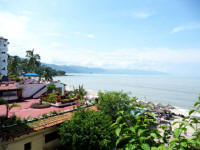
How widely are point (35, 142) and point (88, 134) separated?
14.2ft

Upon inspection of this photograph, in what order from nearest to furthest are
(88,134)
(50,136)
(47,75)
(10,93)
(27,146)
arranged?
(27,146)
(88,134)
(50,136)
(10,93)
(47,75)

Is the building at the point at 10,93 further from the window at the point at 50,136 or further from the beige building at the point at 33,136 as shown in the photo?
the window at the point at 50,136

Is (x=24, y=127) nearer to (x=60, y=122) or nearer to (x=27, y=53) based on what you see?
(x=60, y=122)

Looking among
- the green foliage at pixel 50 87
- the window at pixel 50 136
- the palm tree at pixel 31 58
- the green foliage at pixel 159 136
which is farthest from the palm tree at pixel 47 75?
the green foliage at pixel 159 136

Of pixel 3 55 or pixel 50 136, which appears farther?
pixel 3 55

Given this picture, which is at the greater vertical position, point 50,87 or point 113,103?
point 50,87

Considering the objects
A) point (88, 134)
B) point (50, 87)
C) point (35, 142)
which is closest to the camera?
point (88, 134)

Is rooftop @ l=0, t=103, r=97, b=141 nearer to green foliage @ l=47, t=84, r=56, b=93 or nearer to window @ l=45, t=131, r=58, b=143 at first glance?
window @ l=45, t=131, r=58, b=143

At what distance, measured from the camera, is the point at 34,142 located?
34.1 ft

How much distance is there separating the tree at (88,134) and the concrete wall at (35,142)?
183 centimetres

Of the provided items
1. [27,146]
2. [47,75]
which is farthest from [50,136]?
[47,75]

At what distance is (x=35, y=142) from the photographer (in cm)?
1048

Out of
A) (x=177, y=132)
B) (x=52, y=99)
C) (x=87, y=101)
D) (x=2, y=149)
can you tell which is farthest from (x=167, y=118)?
(x=177, y=132)

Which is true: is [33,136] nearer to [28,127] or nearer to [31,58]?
[28,127]
